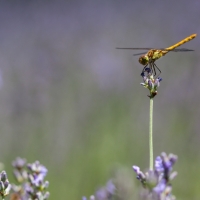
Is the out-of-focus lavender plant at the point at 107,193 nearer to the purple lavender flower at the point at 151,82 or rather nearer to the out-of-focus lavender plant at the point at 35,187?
the out-of-focus lavender plant at the point at 35,187

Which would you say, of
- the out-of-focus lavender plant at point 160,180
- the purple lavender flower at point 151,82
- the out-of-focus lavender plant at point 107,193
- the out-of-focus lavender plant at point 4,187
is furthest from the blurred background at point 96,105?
the out-of-focus lavender plant at point 107,193

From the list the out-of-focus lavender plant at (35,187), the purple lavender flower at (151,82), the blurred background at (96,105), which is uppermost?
the blurred background at (96,105)

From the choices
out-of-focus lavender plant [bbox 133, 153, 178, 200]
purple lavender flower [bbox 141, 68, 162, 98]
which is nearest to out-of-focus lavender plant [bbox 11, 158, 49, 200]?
out-of-focus lavender plant [bbox 133, 153, 178, 200]

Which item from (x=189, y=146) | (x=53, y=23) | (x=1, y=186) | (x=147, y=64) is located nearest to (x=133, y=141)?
(x=189, y=146)

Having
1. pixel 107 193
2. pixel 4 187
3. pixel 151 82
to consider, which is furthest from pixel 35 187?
pixel 151 82

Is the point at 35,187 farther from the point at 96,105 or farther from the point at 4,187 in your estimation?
the point at 96,105

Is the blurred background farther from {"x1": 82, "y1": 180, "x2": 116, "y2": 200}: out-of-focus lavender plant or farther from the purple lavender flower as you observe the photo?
{"x1": 82, "y1": 180, "x2": 116, "y2": 200}: out-of-focus lavender plant

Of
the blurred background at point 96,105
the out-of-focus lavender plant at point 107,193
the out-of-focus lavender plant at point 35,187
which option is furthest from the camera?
the blurred background at point 96,105

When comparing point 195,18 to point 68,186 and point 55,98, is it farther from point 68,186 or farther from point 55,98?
point 68,186

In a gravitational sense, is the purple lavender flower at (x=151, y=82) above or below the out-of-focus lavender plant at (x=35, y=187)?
above
